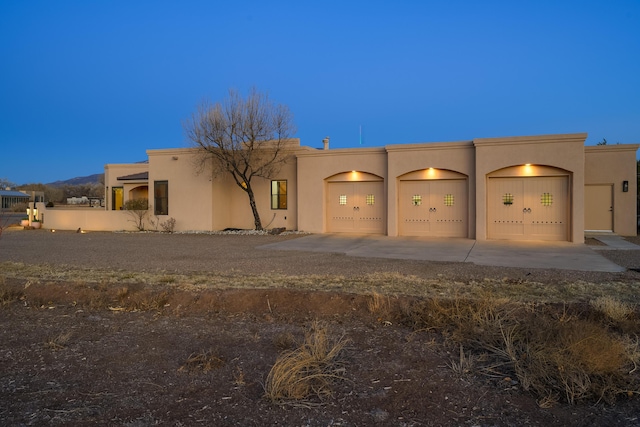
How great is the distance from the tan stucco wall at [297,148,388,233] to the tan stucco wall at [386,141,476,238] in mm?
964

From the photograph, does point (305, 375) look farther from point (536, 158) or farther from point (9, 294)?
point (536, 158)

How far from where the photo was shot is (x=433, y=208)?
65.7 feet

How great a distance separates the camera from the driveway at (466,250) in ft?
40.2

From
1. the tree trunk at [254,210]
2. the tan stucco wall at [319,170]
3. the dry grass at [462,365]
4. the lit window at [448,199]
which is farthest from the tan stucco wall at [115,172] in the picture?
the dry grass at [462,365]

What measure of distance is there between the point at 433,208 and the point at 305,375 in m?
16.4

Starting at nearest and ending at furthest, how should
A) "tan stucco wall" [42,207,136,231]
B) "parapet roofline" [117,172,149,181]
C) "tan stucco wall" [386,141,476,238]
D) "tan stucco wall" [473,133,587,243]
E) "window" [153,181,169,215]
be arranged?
"tan stucco wall" [473,133,587,243] → "tan stucco wall" [386,141,476,238] → "window" [153,181,169,215] → "tan stucco wall" [42,207,136,231] → "parapet roofline" [117,172,149,181]

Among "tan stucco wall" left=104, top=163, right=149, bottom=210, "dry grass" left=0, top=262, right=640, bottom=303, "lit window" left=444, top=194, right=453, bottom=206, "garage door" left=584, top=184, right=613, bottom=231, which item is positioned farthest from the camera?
"tan stucco wall" left=104, top=163, right=149, bottom=210

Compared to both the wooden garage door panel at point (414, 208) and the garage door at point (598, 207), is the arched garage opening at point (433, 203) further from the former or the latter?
the garage door at point (598, 207)

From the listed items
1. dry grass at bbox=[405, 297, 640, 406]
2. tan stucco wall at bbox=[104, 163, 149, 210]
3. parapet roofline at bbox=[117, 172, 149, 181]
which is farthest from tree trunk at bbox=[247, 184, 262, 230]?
dry grass at bbox=[405, 297, 640, 406]

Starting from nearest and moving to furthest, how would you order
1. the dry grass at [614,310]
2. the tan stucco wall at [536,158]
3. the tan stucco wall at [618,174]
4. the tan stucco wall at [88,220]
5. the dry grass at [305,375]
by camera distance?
1. the dry grass at [305,375]
2. the dry grass at [614,310]
3. the tan stucco wall at [536,158]
4. the tan stucco wall at [618,174]
5. the tan stucco wall at [88,220]

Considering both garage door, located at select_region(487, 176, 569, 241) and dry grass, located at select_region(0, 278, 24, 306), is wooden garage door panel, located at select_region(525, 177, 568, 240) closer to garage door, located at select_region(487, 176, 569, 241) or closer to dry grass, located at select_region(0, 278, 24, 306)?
garage door, located at select_region(487, 176, 569, 241)

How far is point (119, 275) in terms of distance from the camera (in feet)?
32.9

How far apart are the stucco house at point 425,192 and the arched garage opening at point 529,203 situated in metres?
0.04

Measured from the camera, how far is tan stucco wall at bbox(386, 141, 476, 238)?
18969mm
